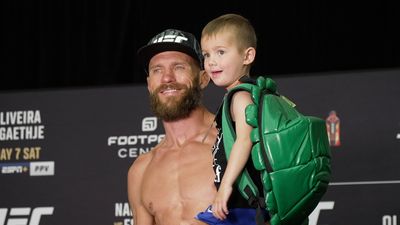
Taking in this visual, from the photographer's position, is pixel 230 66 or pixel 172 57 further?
pixel 172 57

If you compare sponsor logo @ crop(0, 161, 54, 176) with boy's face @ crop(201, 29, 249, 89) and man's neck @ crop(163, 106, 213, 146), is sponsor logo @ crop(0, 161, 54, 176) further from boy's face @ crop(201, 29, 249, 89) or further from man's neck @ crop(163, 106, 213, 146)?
boy's face @ crop(201, 29, 249, 89)

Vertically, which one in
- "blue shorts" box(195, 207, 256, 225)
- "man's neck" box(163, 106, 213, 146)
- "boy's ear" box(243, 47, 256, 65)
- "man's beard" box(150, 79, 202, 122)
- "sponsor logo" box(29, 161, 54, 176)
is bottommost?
"blue shorts" box(195, 207, 256, 225)

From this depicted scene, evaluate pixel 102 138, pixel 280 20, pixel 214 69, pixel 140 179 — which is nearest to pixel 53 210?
pixel 102 138

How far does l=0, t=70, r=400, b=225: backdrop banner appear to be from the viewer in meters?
2.94

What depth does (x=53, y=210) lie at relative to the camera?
3408mm

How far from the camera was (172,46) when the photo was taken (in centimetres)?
269

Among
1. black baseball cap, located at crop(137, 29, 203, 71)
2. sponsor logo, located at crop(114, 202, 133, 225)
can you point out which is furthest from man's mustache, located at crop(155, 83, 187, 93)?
sponsor logo, located at crop(114, 202, 133, 225)

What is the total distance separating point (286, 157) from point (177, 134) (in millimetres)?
811

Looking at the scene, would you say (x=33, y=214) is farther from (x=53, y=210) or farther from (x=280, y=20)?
(x=280, y=20)

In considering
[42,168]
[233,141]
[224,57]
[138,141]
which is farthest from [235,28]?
[42,168]

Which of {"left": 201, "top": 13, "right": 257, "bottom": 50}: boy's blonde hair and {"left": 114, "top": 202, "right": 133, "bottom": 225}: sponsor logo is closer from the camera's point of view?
{"left": 201, "top": 13, "right": 257, "bottom": 50}: boy's blonde hair

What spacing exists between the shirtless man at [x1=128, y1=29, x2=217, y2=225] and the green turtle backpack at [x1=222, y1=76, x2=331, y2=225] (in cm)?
57

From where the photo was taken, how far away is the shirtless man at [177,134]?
104 inches

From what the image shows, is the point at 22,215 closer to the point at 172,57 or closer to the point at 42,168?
the point at 42,168
